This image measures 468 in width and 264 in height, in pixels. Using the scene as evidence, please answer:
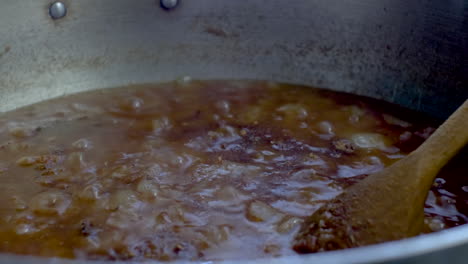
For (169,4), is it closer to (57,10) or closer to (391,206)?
(57,10)

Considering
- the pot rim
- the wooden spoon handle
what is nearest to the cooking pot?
the wooden spoon handle

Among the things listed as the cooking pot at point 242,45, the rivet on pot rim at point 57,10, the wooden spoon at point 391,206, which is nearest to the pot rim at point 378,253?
the wooden spoon at point 391,206

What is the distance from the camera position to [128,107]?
65.1 inches

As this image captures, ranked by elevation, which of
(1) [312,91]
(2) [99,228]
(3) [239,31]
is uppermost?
(3) [239,31]

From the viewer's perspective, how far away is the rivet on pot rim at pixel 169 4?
1857 millimetres

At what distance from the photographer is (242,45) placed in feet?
6.30

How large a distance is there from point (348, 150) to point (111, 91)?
32.3 inches

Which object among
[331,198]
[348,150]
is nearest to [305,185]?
[331,198]

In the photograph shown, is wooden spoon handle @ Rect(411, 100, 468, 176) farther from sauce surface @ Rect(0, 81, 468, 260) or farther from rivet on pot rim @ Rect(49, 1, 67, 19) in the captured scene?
rivet on pot rim @ Rect(49, 1, 67, 19)

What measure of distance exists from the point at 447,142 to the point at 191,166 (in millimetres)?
610

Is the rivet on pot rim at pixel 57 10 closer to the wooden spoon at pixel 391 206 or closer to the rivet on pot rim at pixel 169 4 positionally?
the rivet on pot rim at pixel 169 4

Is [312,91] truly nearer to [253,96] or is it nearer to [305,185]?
[253,96]

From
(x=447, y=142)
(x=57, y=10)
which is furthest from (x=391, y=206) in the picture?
(x=57, y=10)

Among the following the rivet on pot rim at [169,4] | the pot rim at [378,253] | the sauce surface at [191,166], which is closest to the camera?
the pot rim at [378,253]
